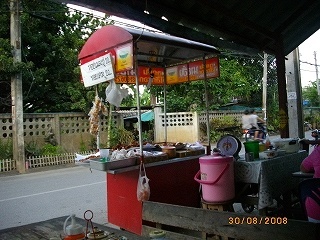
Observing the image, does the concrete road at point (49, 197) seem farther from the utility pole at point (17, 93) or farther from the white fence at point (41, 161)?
the utility pole at point (17, 93)

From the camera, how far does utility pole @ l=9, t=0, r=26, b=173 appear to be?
10.4 m

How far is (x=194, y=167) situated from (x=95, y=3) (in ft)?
9.16

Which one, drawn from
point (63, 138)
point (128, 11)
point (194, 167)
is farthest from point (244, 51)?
point (63, 138)

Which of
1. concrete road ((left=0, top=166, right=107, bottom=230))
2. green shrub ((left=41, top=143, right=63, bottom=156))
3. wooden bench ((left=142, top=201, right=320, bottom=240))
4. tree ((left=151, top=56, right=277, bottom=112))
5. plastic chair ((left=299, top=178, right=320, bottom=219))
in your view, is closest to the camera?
wooden bench ((left=142, top=201, right=320, bottom=240))

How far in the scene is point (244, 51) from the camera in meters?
5.86

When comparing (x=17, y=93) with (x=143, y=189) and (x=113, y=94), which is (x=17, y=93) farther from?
(x=143, y=189)

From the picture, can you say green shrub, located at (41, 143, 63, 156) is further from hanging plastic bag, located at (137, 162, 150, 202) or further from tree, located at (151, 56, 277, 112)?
hanging plastic bag, located at (137, 162, 150, 202)

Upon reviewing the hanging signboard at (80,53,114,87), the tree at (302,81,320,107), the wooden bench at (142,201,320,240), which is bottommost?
the wooden bench at (142,201,320,240)

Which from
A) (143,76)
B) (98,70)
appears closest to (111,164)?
(98,70)

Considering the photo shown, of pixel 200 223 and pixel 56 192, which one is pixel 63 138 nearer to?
pixel 56 192

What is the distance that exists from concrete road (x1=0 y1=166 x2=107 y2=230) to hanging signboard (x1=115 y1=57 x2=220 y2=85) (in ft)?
7.90

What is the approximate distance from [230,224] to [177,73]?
394 cm
